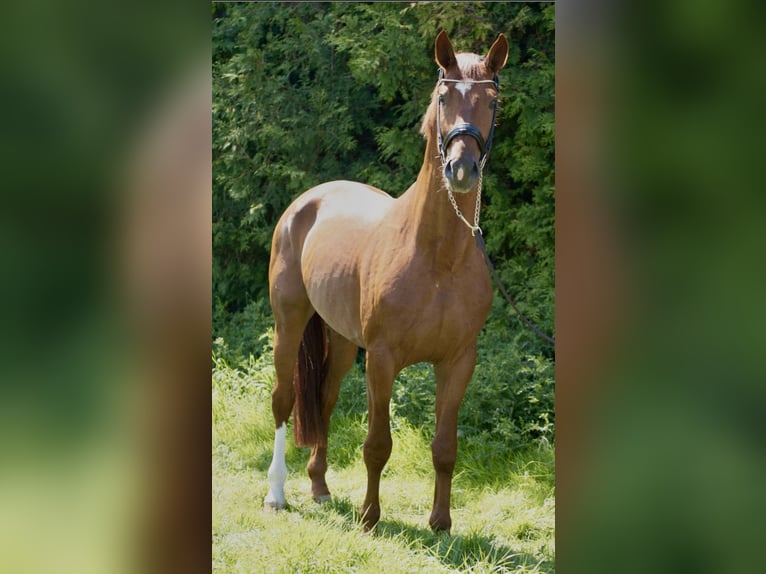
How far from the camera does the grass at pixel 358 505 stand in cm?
295

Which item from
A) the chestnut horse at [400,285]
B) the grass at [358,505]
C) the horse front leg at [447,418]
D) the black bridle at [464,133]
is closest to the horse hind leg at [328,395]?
the chestnut horse at [400,285]

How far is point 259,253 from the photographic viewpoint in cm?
740

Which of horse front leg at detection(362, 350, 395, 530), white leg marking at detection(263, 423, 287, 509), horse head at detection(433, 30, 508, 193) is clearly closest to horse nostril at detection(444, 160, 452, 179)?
horse head at detection(433, 30, 508, 193)

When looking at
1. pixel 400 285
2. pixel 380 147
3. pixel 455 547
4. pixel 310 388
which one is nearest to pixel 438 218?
pixel 400 285

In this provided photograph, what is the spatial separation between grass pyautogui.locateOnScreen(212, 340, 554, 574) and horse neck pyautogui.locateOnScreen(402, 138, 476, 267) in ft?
3.93

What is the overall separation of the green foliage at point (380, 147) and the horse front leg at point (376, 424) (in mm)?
1380

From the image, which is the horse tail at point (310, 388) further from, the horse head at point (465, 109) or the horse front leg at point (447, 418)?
the horse head at point (465, 109)

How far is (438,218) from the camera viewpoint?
3.07 metres

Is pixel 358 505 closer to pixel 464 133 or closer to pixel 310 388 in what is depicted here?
pixel 310 388

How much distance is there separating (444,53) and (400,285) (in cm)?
93

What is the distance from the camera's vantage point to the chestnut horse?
Answer: 2.82 meters
